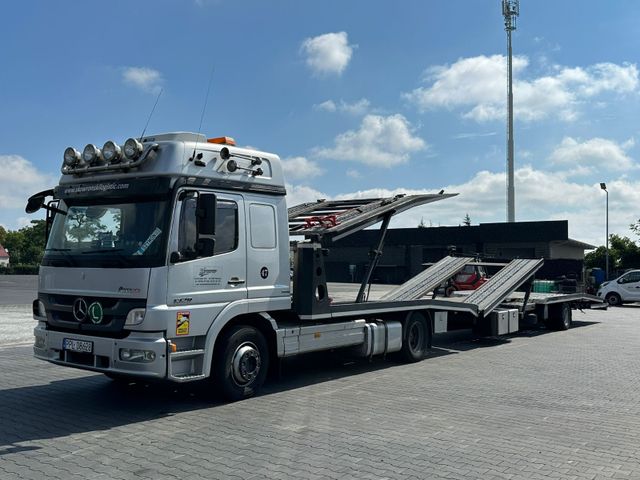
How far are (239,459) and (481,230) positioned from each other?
40.4m

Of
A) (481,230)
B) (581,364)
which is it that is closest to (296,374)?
(581,364)

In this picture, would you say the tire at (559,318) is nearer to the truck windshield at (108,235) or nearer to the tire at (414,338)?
the tire at (414,338)

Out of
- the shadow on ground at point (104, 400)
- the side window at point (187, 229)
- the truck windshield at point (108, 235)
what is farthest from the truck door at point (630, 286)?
the truck windshield at point (108, 235)

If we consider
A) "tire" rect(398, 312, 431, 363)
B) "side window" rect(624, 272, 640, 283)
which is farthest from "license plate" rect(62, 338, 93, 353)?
"side window" rect(624, 272, 640, 283)

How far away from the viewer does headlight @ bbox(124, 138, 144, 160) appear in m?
7.24

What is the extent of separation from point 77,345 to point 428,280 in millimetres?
8226

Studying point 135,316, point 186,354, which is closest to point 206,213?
point 135,316

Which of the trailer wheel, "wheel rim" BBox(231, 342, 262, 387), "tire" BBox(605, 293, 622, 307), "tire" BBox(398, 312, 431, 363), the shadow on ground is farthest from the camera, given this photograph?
"tire" BBox(605, 293, 622, 307)

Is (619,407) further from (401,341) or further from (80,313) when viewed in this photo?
(80,313)

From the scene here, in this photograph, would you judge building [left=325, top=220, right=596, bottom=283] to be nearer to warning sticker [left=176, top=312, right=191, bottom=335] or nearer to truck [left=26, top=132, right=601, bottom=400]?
truck [left=26, top=132, right=601, bottom=400]

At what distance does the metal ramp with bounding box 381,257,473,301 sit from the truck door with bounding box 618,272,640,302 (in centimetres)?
1760

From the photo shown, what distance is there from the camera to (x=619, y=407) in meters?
7.77

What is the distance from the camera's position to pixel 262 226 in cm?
816

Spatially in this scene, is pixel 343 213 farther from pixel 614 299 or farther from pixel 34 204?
pixel 614 299
